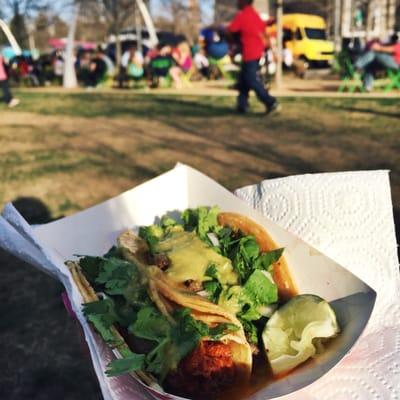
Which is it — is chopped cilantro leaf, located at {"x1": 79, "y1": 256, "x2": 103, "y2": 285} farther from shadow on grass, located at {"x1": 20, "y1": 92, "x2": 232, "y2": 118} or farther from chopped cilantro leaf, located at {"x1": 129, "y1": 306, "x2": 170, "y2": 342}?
shadow on grass, located at {"x1": 20, "y1": 92, "x2": 232, "y2": 118}

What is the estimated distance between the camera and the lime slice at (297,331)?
Result: 142 cm

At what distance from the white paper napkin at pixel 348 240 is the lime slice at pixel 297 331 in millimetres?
86

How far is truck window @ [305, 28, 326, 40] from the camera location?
24891 millimetres

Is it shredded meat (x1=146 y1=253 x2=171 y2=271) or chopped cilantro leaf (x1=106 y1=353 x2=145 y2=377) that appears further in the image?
shredded meat (x1=146 y1=253 x2=171 y2=271)

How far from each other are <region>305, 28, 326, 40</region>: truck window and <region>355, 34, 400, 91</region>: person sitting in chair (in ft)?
37.9

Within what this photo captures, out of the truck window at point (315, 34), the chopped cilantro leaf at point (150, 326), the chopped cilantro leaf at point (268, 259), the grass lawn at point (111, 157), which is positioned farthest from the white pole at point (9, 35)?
the chopped cilantro leaf at point (150, 326)

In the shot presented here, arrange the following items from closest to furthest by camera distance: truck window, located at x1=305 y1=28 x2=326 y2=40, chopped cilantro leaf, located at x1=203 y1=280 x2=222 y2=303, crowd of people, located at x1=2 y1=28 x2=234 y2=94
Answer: chopped cilantro leaf, located at x1=203 y1=280 x2=222 y2=303 → crowd of people, located at x1=2 y1=28 x2=234 y2=94 → truck window, located at x1=305 y1=28 x2=326 y2=40

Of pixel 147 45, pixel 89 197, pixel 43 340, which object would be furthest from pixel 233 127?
pixel 147 45

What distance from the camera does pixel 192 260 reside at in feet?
5.36

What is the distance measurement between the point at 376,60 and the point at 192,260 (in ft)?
42.4

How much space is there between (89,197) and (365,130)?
4.16m

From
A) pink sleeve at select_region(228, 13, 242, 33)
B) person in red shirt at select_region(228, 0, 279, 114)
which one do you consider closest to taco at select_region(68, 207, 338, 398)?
person in red shirt at select_region(228, 0, 279, 114)

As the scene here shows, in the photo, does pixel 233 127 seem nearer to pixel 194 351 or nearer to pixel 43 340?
pixel 43 340

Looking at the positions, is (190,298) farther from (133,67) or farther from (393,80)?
(133,67)
